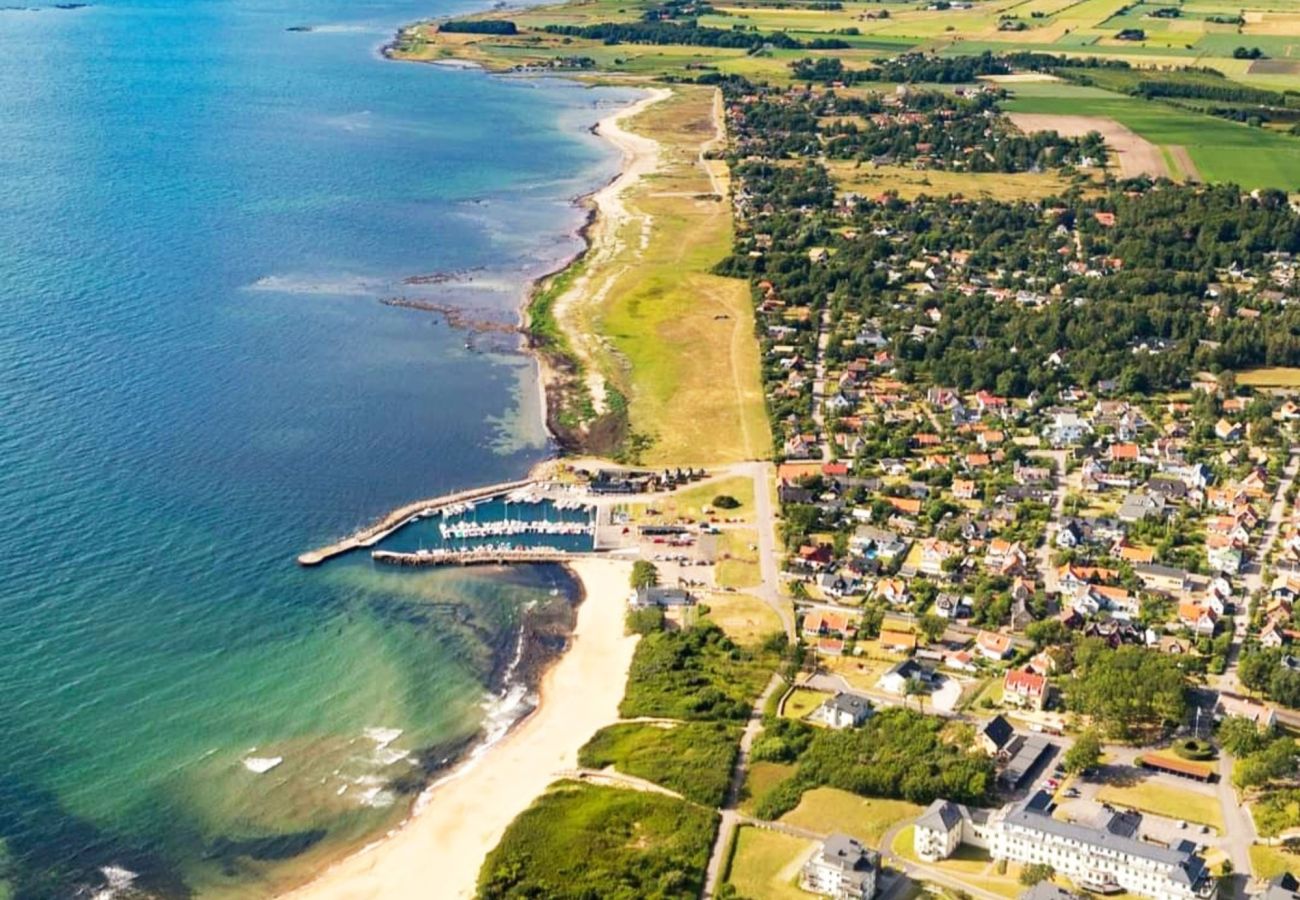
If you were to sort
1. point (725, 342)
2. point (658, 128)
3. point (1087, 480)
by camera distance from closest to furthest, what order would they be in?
point (1087, 480) < point (725, 342) < point (658, 128)

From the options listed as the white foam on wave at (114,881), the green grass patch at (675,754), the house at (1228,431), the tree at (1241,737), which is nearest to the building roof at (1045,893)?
the green grass patch at (675,754)

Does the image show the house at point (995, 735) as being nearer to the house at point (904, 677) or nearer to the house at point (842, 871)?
the house at point (904, 677)

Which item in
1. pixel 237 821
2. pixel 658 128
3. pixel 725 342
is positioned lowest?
pixel 237 821

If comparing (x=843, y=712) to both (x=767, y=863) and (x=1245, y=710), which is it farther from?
(x=1245, y=710)

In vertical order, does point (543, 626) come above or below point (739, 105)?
below

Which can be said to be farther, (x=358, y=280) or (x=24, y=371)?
(x=358, y=280)

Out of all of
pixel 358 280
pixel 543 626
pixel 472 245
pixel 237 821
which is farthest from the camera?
pixel 472 245

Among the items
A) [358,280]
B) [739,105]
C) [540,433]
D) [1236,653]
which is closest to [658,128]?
[739,105]

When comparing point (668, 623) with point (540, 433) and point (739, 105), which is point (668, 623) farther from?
point (739, 105)
